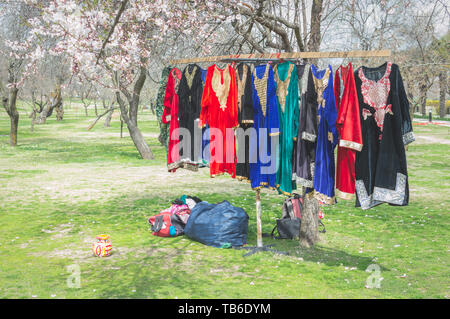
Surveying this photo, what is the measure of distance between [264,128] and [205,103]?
102cm

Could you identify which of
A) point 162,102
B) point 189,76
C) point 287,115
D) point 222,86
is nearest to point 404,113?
point 287,115

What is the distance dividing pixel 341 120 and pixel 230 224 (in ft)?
7.96

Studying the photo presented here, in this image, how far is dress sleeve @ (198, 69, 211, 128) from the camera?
6.45m

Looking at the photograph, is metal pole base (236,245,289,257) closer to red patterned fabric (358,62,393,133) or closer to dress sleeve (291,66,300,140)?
dress sleeve (291,66,300,140)

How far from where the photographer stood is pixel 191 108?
22.7 ft

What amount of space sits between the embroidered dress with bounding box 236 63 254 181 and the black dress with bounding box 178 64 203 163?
0.82 metres

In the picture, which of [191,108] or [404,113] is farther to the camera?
[191,108]

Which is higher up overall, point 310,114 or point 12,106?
point 12,106

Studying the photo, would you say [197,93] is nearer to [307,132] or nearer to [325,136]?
[307,132]

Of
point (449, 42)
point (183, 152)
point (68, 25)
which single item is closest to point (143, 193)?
point (183, 152)

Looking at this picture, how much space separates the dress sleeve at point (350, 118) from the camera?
529 cm

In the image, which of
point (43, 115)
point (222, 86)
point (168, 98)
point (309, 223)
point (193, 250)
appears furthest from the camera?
point (43, 115)
